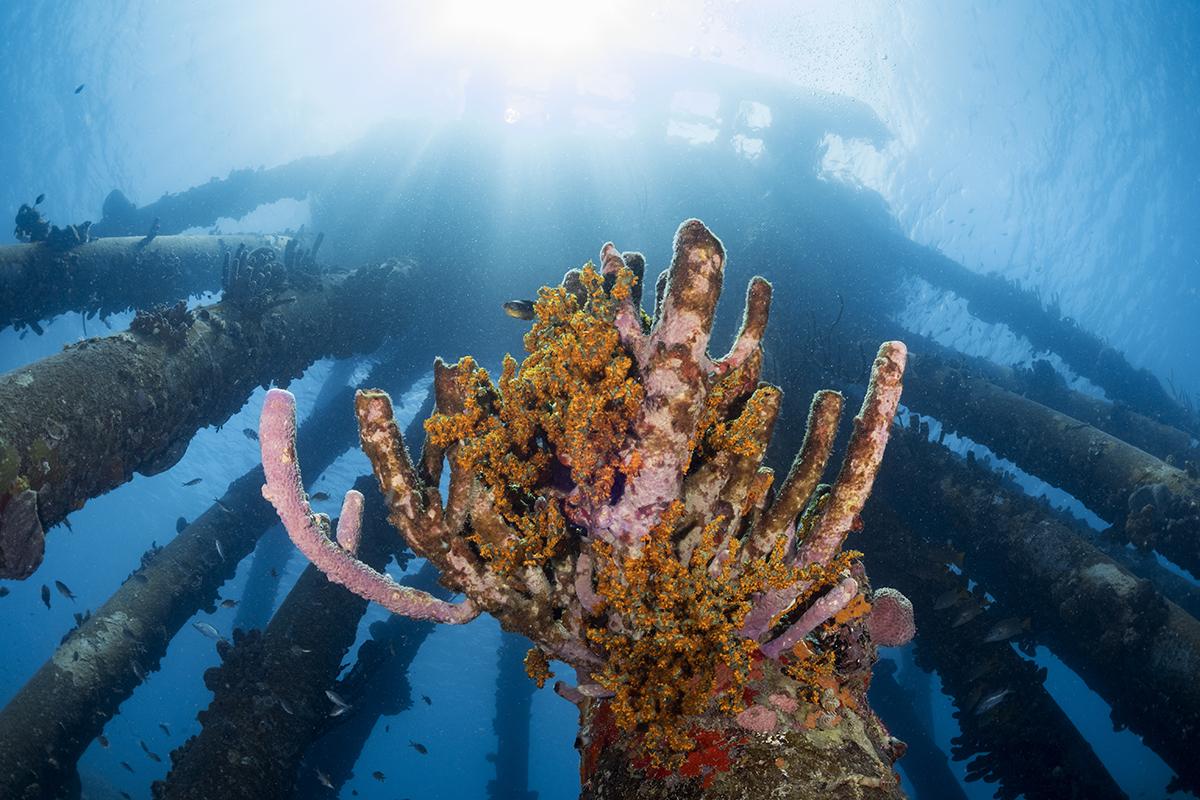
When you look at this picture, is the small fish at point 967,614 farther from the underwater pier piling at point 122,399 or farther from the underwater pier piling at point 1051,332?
the underwater pier piling at point 1051,332

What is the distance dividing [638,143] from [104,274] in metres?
14.8

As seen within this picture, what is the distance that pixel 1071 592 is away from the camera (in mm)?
5852

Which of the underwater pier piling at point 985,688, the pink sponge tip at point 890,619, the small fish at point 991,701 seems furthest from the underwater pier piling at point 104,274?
the small fish at point 991,701

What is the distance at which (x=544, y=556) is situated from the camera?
2182 mm

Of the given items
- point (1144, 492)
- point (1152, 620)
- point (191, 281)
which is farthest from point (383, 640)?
point (1144, 492)

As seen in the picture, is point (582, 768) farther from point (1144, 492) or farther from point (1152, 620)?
point (1144, 492)

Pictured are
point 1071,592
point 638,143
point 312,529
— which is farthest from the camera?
point 638,143

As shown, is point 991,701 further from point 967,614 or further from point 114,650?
point 114,650

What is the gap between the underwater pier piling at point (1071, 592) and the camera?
195 inches

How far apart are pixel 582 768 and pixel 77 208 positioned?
45.7 metres

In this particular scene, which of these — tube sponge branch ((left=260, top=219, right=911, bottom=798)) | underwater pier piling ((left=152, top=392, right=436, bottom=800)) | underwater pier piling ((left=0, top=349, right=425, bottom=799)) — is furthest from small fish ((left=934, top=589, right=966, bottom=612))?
underwater pier piling ((left=0, top=349, right=425, bottom=799))

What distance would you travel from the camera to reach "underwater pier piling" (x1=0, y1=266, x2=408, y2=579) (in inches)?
172

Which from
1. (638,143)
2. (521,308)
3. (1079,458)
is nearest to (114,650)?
(521,308)

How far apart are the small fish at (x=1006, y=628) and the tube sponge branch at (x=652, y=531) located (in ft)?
15.7
